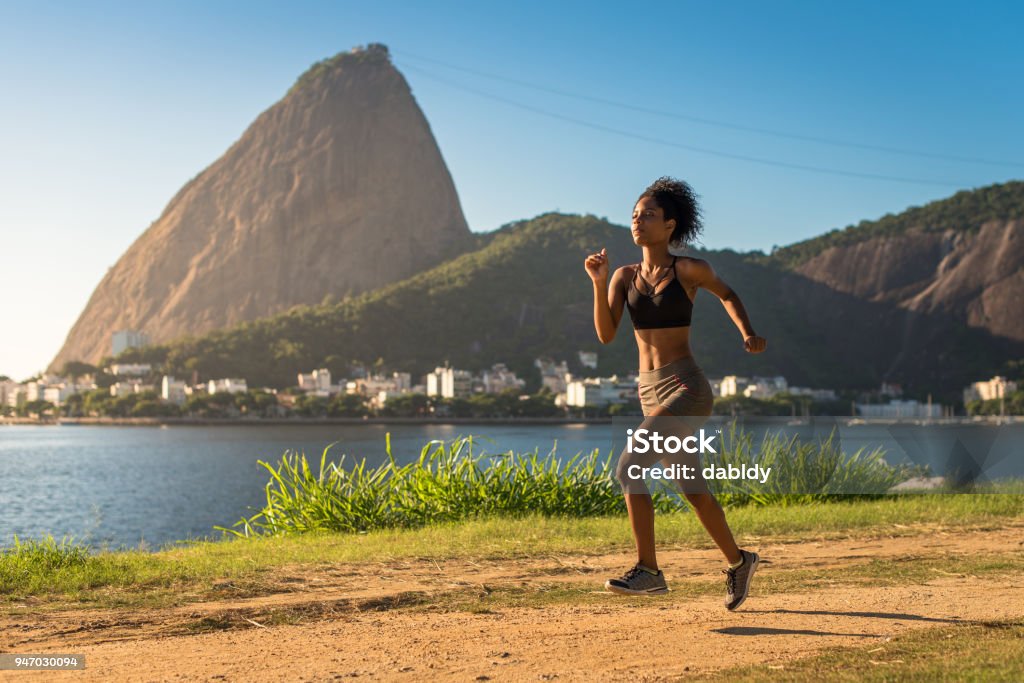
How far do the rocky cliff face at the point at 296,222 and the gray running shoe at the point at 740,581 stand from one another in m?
156

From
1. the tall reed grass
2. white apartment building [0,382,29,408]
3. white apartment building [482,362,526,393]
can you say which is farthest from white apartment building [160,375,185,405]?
the tall reed grass

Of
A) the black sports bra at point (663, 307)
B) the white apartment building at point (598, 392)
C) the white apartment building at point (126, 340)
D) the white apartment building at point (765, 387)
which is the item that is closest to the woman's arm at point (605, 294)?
the black sports bra at point (663, 307)

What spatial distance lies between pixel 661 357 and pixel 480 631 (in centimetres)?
123

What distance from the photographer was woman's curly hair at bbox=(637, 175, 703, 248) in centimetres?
422

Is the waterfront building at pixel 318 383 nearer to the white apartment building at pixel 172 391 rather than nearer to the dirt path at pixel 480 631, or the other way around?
the white apartment building at pixel 172 391

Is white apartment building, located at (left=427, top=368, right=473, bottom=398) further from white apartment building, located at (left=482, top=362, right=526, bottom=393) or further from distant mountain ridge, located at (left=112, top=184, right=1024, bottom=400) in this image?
distant mountain ridge, located at (left=112, top=184, right=1024, bottom=400)

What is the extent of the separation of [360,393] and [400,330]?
2039 centimetres

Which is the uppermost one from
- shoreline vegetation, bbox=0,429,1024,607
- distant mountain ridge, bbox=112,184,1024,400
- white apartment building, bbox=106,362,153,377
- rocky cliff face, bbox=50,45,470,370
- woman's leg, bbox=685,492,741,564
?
rocky cliff face, bbox=50,45,470,370

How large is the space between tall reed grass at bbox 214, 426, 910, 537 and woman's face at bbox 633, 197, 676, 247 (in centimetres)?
423

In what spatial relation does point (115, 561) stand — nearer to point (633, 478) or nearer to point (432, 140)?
point (633, 478)

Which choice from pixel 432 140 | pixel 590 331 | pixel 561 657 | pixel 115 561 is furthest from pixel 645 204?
pixel 432 140

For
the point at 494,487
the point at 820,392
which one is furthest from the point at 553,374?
the point at 494,487

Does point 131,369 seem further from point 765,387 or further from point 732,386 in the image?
point 765,387

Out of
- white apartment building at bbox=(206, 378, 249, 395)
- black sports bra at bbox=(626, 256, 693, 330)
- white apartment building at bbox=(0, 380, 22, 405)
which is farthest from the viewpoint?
white apartment building at bbox=(0, 380, 22, 405)
